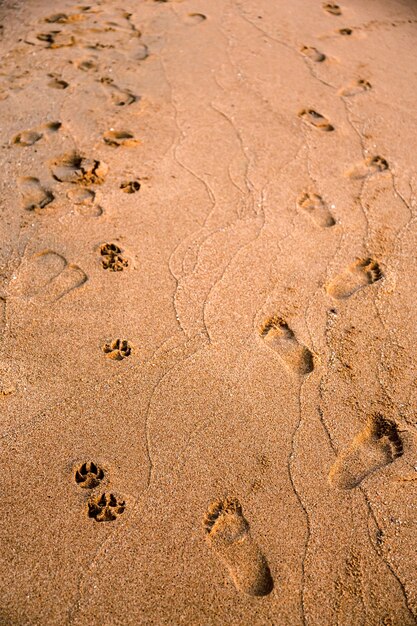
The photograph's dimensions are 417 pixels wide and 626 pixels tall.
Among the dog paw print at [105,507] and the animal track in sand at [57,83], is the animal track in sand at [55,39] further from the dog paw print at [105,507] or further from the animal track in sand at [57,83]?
the dog paw print at [105,507]

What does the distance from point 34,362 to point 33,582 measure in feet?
2.55

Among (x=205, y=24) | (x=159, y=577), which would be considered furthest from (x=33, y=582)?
(x=205, y=24)

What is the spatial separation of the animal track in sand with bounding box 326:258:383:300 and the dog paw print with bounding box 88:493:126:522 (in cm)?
119

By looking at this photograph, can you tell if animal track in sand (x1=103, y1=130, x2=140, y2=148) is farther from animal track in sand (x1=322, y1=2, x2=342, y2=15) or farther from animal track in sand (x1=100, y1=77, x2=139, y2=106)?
animal track in sand (x1=322, y1=2, x2=342, y2=15)

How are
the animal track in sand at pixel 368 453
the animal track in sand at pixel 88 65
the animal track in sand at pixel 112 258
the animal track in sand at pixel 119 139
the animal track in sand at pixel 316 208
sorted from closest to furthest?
the animal track in sand at pixel 368 453
the animal track in sand at pixel 112 258
the animal track in sand at pixel 316 208
the animal track in sand at pixel 119 139
the animal track in sand at pixel 88 65

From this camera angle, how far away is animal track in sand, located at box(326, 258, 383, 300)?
2.46 meters

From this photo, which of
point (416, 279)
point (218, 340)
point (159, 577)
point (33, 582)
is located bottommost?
point (33, 582)

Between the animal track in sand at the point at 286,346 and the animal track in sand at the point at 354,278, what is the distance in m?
0.30

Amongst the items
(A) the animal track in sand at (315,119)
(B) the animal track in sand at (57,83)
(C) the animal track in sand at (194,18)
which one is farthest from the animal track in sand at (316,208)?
(C) the animal track in sand at (194,18)

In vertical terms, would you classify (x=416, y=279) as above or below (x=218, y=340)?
above

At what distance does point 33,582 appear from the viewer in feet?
5.47

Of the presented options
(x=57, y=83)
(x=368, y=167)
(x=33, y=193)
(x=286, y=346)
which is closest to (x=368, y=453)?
(x=286, y=346)

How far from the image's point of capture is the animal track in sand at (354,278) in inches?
97.0

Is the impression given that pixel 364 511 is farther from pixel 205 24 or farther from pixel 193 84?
pixel 205 24
